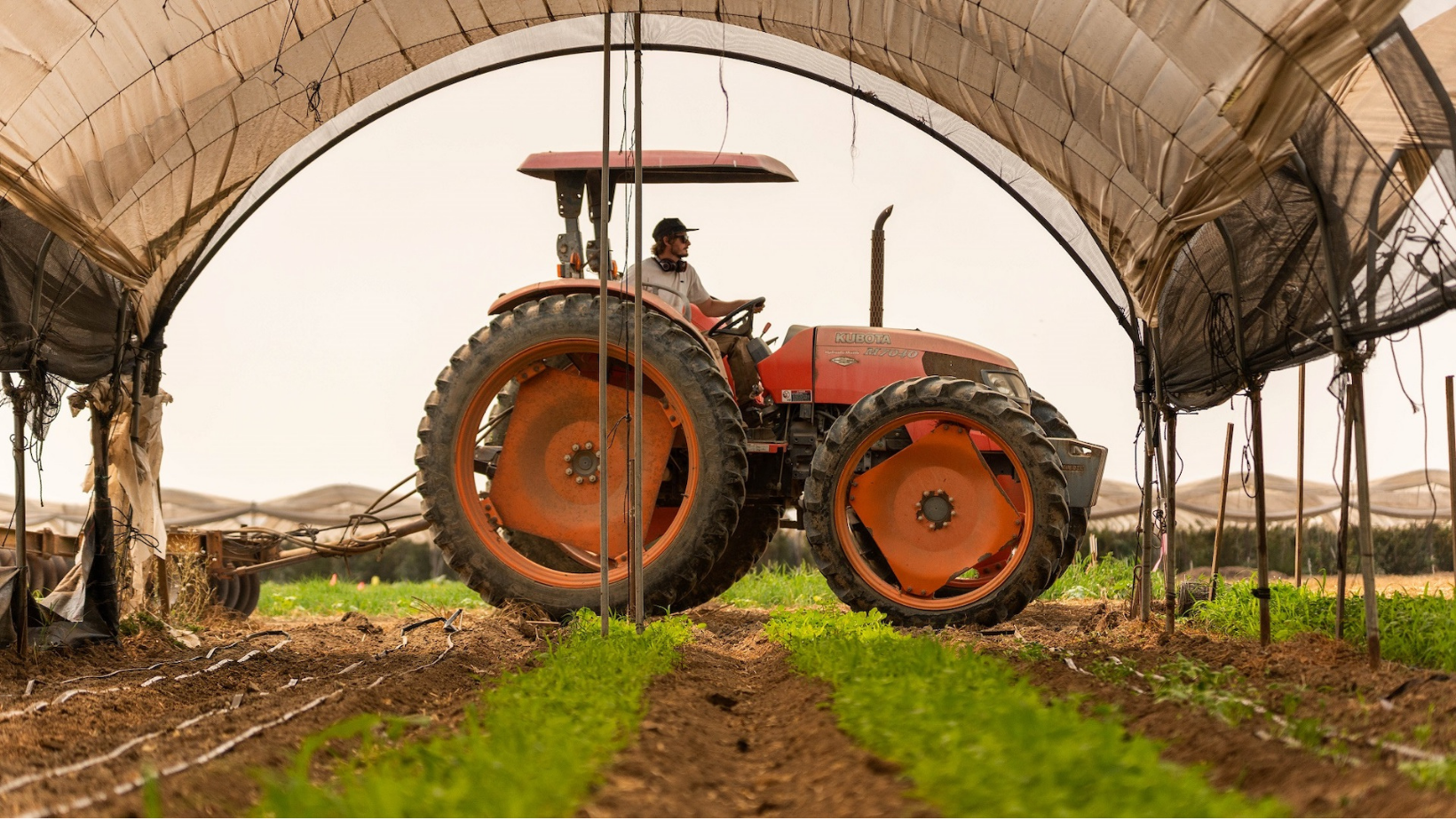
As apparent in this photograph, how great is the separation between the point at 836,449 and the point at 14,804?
4.56m

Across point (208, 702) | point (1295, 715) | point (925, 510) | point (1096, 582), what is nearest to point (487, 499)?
point (925, 510)

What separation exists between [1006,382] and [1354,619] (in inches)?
89.4

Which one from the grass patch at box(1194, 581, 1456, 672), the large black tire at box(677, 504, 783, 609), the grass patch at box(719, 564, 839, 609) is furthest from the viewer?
the grass patch at box(719, 564, 839, 609)

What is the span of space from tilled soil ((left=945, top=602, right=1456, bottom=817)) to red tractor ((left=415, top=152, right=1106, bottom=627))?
71 centimetres

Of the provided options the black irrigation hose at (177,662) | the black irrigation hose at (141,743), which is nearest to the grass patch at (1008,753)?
the black irrigation hose at (141,743)

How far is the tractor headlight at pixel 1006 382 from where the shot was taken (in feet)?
25.3

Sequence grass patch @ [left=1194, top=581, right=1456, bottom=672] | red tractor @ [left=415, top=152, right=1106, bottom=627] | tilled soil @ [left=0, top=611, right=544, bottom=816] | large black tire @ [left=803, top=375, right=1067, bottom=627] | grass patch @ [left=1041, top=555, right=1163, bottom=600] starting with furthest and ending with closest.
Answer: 1. grass patch @ [left=1041, top=555, right=1163, bottom=600]
2. red tractor @ [left=415, top=152, right=1106, bottom=627]
3. large black tire @ [left=803, top=375, right=1067, bottom=627]
4. grass patch @ [left=1194, top=581, right=1456, bottom=672]
5. tilled soil @ [left=0, top=611, right=544, bottom=816]

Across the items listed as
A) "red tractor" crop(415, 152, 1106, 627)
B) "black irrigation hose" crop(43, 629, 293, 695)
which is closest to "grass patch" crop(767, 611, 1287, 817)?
"red tractor" crop(415, 152, 1106, 627)

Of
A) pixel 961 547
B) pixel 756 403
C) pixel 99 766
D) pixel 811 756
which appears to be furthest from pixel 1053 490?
pixel 99 766

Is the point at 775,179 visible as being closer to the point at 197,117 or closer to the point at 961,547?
the point at 961,547

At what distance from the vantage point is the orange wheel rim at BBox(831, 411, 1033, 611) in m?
7.05

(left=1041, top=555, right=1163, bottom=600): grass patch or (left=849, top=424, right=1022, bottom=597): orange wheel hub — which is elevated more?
(left=849, top=424, right=1022, bottom=597): orange wheel hub

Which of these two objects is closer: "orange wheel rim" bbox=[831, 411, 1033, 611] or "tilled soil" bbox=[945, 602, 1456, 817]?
"tilled soil" bbox=[945, 602, 1456, 817]

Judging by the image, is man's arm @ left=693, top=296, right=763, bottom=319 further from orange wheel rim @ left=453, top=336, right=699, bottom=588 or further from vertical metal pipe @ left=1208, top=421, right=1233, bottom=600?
vertical metal pipe @ left=1208, top=421, right=1233, bottom=600
